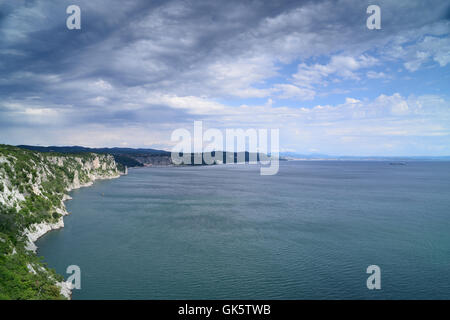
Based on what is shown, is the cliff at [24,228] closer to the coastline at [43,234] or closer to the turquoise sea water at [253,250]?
the coastline at [43,234]

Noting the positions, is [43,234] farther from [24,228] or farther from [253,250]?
[253,250]

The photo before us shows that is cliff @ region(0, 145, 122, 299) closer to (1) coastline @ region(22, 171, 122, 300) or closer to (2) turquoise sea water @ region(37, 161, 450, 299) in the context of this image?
(1) coastline @ region(22, 171, 122, 300)

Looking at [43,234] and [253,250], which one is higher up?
[43,234]

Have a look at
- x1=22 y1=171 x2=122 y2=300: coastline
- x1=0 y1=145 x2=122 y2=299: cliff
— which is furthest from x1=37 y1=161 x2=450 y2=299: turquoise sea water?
x1=0 y1=145 x2=122 y2=299: cliff

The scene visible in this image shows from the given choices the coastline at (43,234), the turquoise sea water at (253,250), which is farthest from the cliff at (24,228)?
the turquoise sea water at (253,250)

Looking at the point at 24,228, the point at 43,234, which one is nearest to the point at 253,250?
the point at 24,228
